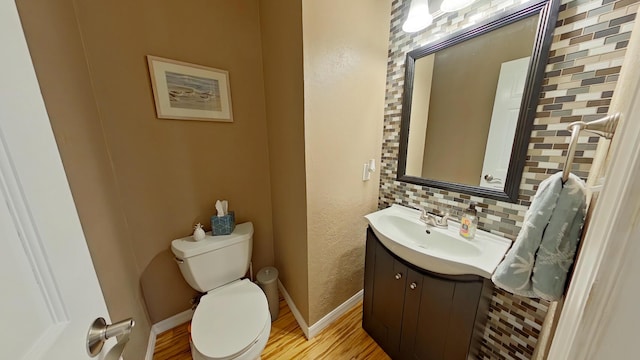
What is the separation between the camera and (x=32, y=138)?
321mm

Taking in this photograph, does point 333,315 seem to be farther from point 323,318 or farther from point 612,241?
point 612,241

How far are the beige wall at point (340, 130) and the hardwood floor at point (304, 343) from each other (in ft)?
0.48

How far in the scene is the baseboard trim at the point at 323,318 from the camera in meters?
1.39

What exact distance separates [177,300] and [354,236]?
1358mm

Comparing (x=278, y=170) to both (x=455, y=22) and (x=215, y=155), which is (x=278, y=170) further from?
(x=455, y=22)

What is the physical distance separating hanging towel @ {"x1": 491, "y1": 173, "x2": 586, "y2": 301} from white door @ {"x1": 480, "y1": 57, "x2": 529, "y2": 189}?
447 mm

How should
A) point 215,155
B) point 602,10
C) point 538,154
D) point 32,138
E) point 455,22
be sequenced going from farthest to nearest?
1. point 215,155
2. point 455,22
3. point 538,154
4. point 602,10
5. point 32,138

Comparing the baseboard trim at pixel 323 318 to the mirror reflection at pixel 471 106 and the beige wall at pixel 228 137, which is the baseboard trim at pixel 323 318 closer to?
the beige wall at pixel 228 137

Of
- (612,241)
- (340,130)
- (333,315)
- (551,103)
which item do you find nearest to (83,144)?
(340,130)

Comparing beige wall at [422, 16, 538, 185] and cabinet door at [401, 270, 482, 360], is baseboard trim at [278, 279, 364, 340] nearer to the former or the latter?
cabinet door at [401, 270, 482, 360]

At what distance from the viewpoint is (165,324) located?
1414 mm

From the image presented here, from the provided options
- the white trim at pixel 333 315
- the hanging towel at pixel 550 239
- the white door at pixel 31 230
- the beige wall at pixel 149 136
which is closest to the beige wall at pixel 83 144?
the beige wall at pixel 149 136

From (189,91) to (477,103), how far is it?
1.67m

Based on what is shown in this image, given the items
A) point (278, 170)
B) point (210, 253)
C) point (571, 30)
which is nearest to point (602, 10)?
point (571, 30)
